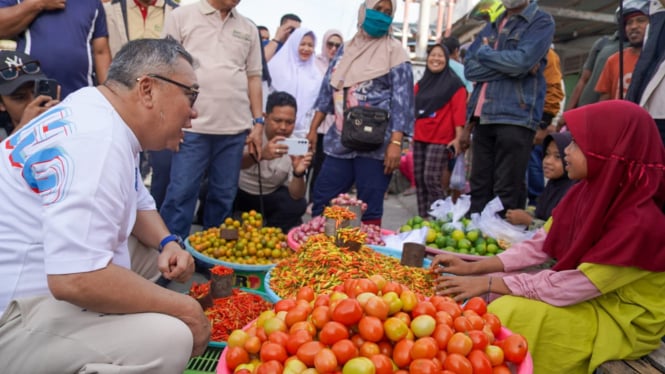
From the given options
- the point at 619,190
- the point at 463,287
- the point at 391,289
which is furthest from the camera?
the point at 463,287

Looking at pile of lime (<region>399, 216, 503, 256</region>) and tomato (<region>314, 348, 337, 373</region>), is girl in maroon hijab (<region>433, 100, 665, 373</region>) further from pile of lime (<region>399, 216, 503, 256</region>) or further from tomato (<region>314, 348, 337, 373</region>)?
pile of lime (<region>399, 216, 503, 256</region>)

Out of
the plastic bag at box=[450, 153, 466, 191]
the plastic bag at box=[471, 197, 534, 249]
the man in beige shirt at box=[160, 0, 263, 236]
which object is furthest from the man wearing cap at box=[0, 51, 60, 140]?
the plastic bag at box=[450, 153, 466, 191]

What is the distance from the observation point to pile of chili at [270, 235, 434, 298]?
2561 millimetres

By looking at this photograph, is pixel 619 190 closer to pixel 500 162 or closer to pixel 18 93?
pixel 500 162

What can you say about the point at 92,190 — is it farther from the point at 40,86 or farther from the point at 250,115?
the point at 250,115

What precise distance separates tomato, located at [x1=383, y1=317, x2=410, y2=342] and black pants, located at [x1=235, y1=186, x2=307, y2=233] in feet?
10.3

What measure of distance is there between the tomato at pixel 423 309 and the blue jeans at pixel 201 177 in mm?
2724

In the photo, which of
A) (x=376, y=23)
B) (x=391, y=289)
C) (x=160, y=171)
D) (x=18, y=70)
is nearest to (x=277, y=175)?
(x=160, y=171)

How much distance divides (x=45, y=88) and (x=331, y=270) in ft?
A: 6.66

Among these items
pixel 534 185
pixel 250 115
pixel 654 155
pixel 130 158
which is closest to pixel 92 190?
pixel 130 158

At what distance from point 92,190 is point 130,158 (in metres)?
0.27

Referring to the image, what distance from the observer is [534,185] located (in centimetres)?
689

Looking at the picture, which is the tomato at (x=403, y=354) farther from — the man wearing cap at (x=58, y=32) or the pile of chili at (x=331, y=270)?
the man wearing cap at (x=58, y=32)

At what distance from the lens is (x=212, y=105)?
388cm
